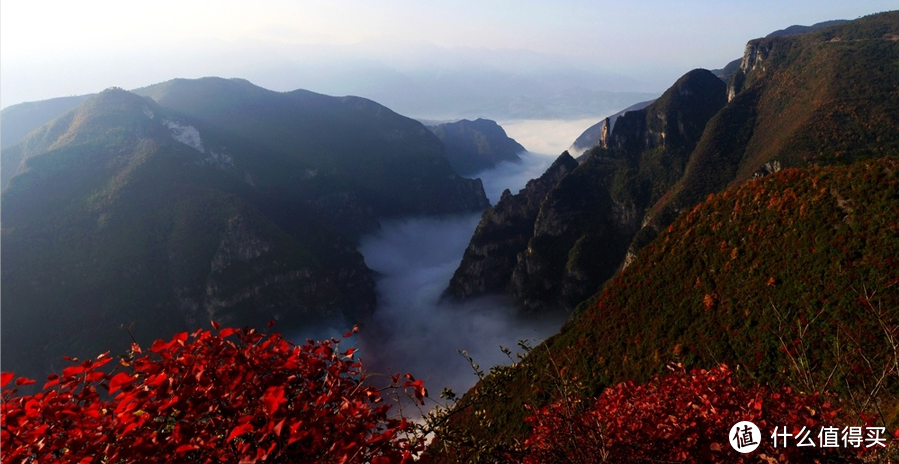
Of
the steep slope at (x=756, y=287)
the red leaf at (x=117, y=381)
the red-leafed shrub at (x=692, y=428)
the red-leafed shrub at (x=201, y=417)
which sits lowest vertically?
the steep slope at (x=756, y=287)

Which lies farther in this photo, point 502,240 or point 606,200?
point 502,240

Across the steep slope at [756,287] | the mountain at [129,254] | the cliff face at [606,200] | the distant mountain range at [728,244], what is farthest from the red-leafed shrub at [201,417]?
the mountain at [129,254]

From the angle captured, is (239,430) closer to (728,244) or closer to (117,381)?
(117,381)

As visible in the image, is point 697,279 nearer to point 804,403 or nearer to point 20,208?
point 804,403

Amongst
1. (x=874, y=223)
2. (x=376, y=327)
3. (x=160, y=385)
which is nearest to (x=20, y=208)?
(x=376, y=327)

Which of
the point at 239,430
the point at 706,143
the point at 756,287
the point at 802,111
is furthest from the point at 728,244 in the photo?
the point at 706,143

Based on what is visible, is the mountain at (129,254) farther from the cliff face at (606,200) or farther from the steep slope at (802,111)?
the steep slope at (802,111)
